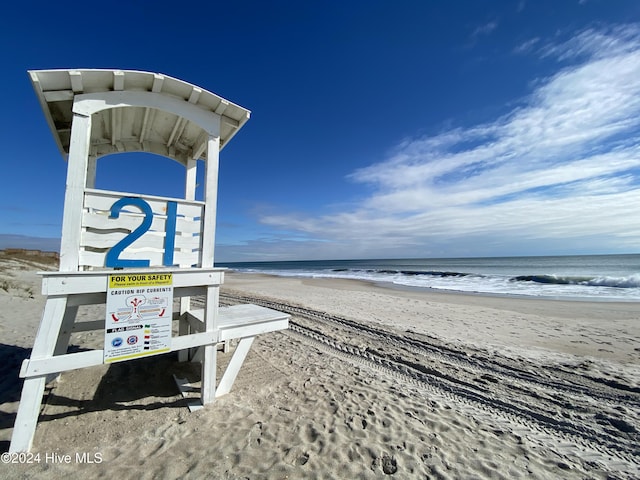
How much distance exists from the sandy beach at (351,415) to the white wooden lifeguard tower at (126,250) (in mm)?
555

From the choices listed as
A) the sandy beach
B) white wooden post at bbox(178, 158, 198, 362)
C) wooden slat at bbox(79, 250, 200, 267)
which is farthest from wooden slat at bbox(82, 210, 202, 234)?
the sandy beach

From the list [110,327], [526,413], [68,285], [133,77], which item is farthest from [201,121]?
[526,413]

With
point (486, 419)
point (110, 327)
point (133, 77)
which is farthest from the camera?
point (486, 419)

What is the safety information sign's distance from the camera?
2844 mm

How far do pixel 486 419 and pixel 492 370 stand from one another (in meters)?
1.89

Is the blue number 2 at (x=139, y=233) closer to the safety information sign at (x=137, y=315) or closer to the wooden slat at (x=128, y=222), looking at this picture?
the wooden slat at (x=128, y=222)

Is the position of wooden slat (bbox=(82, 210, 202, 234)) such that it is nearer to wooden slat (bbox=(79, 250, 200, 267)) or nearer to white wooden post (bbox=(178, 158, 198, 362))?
wooden slat (bbox=(79, 250, 200, 267))

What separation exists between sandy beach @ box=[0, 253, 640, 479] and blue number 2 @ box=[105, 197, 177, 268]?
1.77 metres

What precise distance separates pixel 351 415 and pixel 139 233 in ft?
10.5

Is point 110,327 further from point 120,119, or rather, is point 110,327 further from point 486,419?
point 486,419

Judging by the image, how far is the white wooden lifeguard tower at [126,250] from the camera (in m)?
2.67

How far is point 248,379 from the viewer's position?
13.8ft

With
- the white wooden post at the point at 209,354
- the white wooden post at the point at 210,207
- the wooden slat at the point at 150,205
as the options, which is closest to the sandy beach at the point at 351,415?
the white wooden post at the point at 209,354

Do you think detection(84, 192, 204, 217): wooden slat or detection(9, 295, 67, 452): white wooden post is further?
detection(84, 192, 204, 217): wooden slat
